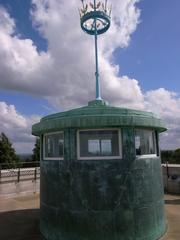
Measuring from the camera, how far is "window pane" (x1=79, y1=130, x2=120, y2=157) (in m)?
5.97

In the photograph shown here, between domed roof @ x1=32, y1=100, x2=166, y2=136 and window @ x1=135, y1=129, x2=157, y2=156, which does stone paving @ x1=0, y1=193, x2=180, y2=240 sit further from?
domed roof @ x1=32, y1=100, x2=166, y2=136

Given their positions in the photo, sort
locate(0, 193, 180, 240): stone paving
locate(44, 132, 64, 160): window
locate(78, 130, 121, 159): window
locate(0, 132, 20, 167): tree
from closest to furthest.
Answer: locate(78, 130, 121, 159): window → locate(44, 132, 64, 160): window → locate(0, 193, 180, 240): stone paving → locate(0, 132, 20, 167): tree

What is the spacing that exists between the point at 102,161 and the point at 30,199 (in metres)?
7.54

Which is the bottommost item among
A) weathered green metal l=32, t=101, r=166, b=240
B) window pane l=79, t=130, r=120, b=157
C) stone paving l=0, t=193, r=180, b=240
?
stone paving l=0, t=193, r=180, b=240

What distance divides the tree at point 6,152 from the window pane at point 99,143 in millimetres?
24745

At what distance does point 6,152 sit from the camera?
29.1 metres

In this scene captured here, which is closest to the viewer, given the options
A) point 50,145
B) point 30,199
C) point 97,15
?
point 50,145

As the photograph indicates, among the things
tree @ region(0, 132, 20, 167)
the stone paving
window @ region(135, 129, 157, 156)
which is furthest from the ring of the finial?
tree @ region(0, 132, 20, 167)

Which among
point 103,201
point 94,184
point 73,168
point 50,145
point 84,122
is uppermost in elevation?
point 84,122

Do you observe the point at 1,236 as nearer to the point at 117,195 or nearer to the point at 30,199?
the point at 117,195

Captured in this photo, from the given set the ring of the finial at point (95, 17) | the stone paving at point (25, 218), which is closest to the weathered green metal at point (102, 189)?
the stone paving at point (25, 218)

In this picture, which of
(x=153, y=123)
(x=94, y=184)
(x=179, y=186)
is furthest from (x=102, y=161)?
(x=179, y=186)

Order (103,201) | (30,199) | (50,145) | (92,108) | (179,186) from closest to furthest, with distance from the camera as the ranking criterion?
(103,201), (92,108), (50,145), (30,199), (179,186)

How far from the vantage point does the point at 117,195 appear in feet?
18.9
